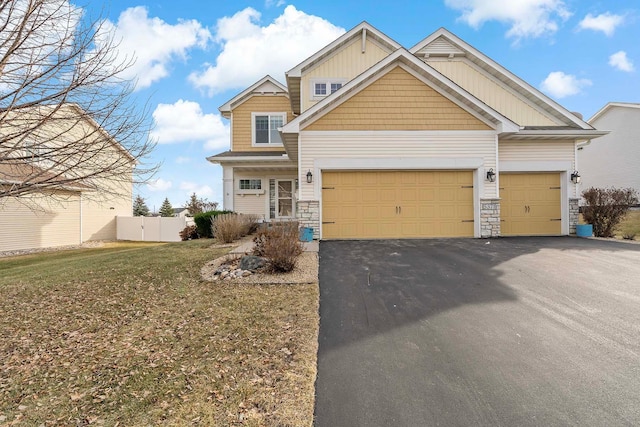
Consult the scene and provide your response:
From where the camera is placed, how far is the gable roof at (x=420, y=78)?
10000mm

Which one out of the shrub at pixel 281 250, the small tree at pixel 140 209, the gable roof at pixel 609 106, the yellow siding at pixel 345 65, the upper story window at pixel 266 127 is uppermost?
the gable roof at pixel 609 106

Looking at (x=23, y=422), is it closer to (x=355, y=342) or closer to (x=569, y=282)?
(x=355, y=342)

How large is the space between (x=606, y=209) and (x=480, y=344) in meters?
11.9

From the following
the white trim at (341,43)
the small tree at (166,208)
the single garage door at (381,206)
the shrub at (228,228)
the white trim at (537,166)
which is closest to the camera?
the single garage door at (381,206)

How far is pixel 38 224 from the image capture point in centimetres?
1475

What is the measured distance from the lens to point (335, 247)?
9.08 meters

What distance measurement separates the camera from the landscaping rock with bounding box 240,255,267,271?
21.7 feet

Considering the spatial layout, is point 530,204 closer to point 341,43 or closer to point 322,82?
point 322,82

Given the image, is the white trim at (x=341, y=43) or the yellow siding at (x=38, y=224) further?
the yellow siding at (x=38, y=224)

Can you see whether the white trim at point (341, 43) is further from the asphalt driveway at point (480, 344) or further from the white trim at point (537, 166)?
the asphalt driveway at point (480, 344)

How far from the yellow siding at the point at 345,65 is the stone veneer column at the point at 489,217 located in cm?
773

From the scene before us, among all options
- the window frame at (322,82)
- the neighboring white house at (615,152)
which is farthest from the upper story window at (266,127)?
the neighboring white house at (615,152)

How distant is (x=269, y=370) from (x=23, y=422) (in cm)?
198

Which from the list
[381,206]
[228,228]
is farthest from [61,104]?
Result: [381,206]
